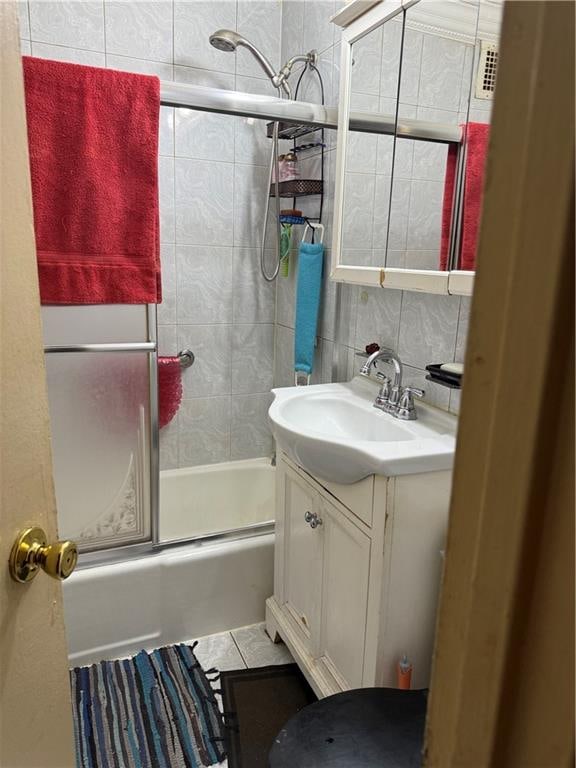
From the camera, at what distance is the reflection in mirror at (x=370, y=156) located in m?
1.68

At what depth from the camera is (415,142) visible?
1.61 meters

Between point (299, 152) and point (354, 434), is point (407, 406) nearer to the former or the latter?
point (354, 434)

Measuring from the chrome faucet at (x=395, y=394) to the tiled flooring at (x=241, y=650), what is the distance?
987 millimetres

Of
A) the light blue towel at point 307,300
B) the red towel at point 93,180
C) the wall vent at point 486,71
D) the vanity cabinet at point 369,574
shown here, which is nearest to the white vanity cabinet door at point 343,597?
the vanity cabinet at point 369,574

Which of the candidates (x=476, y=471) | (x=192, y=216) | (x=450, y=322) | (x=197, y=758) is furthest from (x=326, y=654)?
(x=192, y=216)

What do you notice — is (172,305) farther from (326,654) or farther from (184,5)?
(326,654)

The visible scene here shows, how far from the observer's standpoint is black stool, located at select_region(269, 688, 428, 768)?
1088 mm

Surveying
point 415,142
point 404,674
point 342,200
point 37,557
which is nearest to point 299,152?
point 342,200

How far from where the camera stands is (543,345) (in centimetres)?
31

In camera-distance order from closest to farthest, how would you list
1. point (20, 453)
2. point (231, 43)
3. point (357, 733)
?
point (20, 453)
point (357, 733)
point (231, 43)

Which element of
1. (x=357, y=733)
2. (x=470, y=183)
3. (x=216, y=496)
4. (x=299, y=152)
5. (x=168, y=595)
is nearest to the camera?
(x=357, y=733)

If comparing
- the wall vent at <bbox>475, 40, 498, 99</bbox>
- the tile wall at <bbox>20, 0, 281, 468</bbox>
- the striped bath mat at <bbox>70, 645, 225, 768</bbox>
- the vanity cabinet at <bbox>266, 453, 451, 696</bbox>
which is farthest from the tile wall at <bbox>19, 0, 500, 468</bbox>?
the striped bath mat at <bbox>70, 645, 225, 768</bbox>

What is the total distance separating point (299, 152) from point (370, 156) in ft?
2.27

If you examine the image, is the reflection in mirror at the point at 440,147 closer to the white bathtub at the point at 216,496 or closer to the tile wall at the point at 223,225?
the tile wall at the point at 223,225
